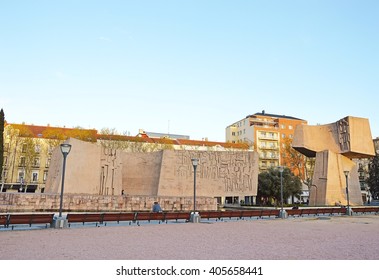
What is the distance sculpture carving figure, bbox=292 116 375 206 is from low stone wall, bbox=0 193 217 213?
13.2 meters

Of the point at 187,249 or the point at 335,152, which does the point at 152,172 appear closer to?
the point at 335,152

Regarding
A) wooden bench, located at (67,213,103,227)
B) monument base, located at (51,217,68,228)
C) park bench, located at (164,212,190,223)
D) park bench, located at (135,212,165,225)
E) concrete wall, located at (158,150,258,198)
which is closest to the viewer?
monument base, located at (51,217,68,228)

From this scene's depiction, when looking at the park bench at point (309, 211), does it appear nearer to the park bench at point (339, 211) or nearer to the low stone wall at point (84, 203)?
the park bench at point (339, 211)

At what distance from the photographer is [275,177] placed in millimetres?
37906

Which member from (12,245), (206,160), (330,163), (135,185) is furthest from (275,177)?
(12,245)

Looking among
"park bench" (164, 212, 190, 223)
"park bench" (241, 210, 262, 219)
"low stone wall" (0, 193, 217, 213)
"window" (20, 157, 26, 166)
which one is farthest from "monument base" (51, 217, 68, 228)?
"window" (20, 157, 26, 166)

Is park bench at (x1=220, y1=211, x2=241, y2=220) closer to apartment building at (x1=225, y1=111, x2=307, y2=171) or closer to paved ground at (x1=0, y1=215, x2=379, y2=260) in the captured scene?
paved ground at (x1=0, y1=215, x2=379, y2=260)

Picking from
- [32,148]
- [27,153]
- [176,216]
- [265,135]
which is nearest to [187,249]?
[176,216]

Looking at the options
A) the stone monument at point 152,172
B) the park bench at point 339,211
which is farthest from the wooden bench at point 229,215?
the stone monument at point 152,172

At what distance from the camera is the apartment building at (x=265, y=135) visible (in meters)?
68.1

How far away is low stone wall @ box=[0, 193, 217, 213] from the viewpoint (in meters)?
19.7

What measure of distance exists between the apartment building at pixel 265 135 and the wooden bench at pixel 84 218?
172ft

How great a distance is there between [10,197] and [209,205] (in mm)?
14241

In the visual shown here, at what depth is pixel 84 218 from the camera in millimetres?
13930
